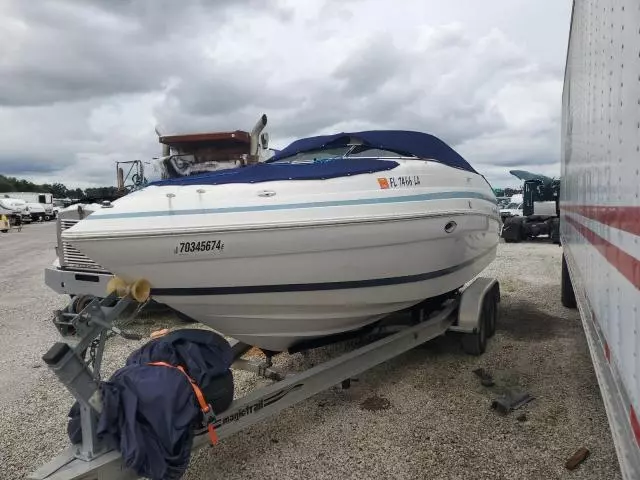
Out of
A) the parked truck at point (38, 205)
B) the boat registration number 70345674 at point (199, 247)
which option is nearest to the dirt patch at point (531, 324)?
the boat registration number 70345674 at point (199, 247)

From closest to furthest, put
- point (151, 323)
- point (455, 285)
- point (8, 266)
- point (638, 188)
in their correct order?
point (638, 188) < point (455, 285) < point (151, 323) < point (8, 266)

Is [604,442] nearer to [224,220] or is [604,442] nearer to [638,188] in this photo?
[638,188]

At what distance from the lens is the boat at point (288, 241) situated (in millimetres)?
2957

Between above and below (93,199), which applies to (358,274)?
below

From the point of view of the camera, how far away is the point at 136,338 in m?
2.68

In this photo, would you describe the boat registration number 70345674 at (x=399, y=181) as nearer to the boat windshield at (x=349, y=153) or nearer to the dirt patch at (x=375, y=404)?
the boat windshield at (x=349, y=153)

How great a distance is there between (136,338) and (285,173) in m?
1.42

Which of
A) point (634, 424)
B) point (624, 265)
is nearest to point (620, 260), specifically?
point (624, 265)

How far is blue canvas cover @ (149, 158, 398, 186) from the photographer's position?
3322 mm

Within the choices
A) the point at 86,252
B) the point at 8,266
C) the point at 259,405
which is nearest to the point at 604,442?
the point at 259,405

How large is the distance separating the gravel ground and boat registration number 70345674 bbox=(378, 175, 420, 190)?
1.66 metres

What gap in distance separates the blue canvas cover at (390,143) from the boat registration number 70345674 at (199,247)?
67.0 inches

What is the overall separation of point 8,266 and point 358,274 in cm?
1138

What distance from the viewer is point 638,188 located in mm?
1408
